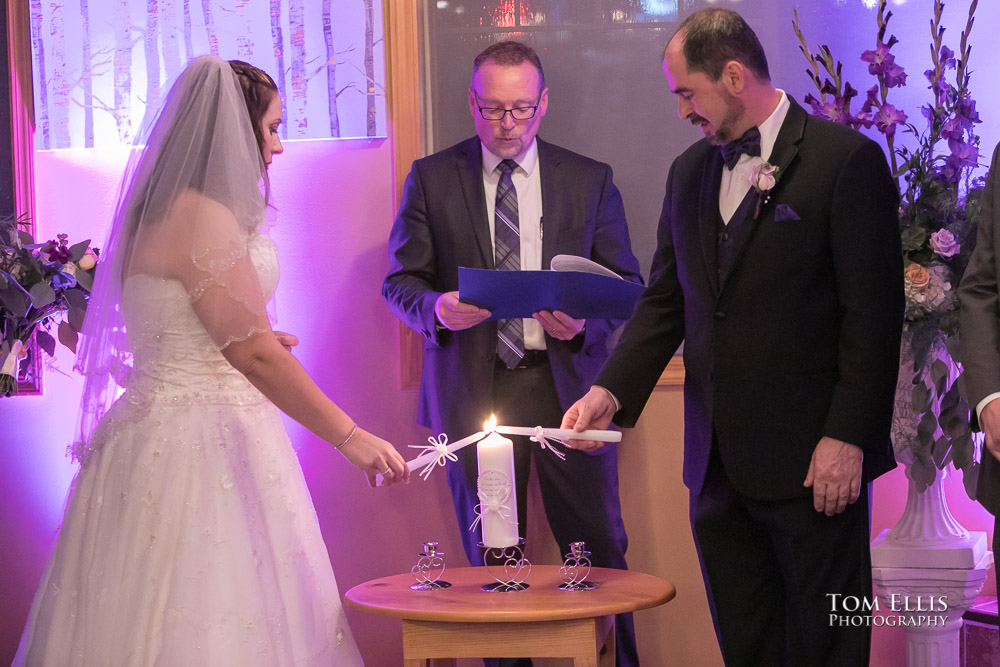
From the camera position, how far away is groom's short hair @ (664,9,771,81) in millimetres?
2314

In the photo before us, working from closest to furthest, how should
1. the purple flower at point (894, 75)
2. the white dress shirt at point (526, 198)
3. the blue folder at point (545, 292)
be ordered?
the blue folder at point (545, 292) → the purple flower at point (894, 75) → the white dress shirt at point (526, 198)

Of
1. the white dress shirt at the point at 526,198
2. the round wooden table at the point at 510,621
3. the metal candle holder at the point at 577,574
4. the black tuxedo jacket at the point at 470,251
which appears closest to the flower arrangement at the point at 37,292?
the black tuxedo jacket at the point at 470,251

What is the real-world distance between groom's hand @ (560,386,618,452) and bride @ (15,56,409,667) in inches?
16.4

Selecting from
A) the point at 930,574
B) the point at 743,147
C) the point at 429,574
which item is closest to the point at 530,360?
the point at 429,574

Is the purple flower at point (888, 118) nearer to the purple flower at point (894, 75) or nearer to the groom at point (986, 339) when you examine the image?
the purple flower at point (894, 75)

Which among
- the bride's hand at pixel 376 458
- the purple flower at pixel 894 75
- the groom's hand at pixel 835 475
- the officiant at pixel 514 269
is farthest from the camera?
the officiant at pixel 514 269

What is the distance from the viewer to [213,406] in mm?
2395

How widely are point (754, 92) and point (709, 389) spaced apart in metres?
0.69

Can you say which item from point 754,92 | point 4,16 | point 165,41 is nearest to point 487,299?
point 754,92

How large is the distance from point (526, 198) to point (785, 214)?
4.35 feet

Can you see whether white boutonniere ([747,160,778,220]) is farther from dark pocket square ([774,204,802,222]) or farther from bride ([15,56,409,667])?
bride ([15,56,409,667])

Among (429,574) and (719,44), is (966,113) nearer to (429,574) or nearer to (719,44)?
(719,44)

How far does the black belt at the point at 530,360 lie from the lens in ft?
10.8

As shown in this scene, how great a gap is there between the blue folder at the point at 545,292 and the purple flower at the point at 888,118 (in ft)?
3.09
